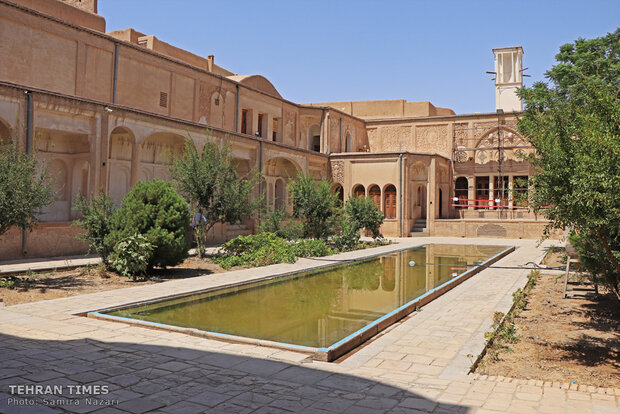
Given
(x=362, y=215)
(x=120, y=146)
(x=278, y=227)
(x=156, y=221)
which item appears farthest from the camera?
(x=362, y=215)

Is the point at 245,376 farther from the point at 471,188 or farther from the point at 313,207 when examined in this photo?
the point at 471,188

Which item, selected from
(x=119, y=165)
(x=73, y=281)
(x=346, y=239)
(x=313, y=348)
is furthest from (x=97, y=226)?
(x=346, y=239)

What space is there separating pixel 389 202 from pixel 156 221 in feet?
60.5

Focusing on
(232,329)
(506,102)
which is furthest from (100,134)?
(506,102)

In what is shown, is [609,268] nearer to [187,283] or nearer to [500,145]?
[187,283]

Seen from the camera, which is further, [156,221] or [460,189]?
[460,189]

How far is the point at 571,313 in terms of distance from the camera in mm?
7141

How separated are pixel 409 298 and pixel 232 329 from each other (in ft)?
11.9

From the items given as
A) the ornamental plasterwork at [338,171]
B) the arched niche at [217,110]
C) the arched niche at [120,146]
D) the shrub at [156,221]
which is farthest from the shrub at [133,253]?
the ornamental plasterwork at [338,171]

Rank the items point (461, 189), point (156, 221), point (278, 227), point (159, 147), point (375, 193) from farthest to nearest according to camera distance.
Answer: point (461, 189)
point (375, 193)
point (159, 147)
point (278, 227)
point (156, 221)

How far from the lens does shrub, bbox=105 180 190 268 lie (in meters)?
9.99

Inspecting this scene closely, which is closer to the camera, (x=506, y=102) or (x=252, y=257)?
(x=252, y=257)

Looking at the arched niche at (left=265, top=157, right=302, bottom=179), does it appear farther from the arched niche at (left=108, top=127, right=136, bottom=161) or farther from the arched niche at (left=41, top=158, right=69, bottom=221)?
the arched niche at (left=41, top=158, right=69, bottom=221)

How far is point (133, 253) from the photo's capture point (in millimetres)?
9531
